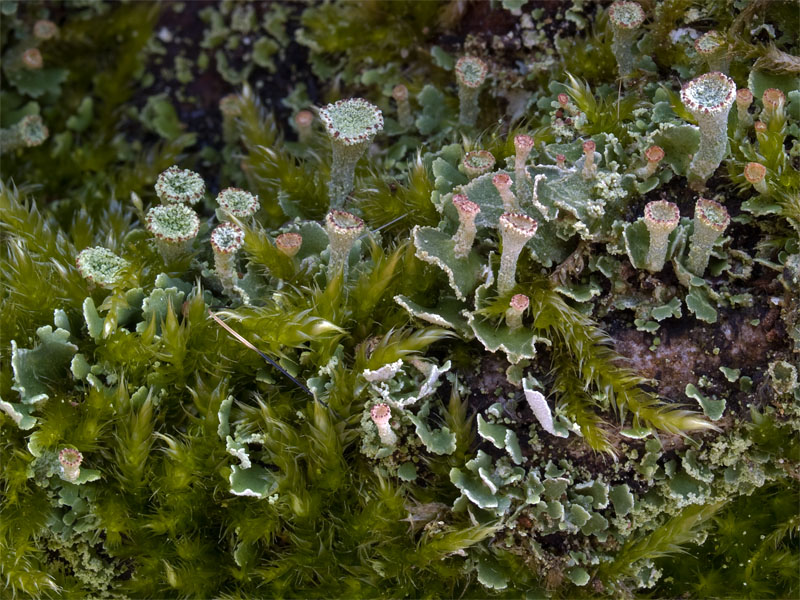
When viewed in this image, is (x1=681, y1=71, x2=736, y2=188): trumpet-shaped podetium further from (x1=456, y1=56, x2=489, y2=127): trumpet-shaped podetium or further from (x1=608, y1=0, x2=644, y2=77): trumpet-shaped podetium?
(x1=456, y1=56, x2=489, y2=127): trumpet-shaped podetium

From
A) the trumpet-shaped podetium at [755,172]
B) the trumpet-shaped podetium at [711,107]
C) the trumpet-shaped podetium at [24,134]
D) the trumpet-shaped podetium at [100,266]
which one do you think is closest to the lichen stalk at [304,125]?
the trumpet-shaped podetium at [100,266]

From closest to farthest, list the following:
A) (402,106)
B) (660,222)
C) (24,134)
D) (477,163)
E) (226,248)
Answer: (660,222) → (226,248) → (477,163) → (402,106) → (24,134)

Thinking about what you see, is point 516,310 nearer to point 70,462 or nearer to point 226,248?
point 226,248

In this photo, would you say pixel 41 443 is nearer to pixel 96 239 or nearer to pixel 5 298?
pixel 5 298

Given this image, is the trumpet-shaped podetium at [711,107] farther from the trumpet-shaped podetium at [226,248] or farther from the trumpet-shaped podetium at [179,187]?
the trumpet-shaped podetium at [179,187]

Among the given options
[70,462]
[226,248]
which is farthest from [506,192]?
[70,462]

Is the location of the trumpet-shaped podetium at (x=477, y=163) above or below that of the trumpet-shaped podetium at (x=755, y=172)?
below

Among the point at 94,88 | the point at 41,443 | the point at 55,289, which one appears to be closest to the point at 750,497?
the point at 41,443
